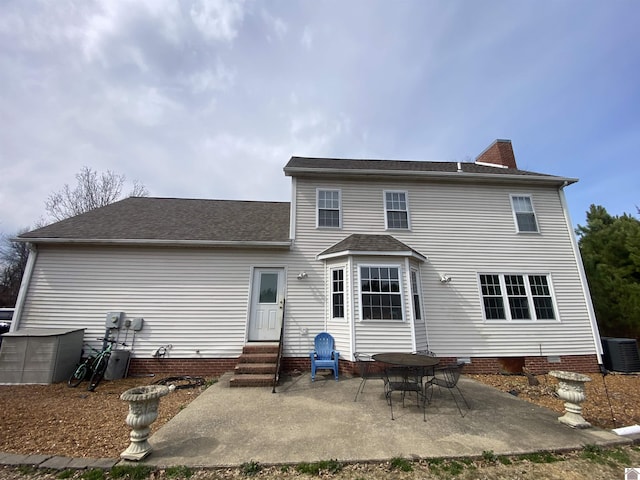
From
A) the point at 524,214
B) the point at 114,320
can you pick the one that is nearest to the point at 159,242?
the point at 114,320

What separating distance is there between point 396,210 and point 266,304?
17.9 ft

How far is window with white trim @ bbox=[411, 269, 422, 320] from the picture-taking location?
7.74 m

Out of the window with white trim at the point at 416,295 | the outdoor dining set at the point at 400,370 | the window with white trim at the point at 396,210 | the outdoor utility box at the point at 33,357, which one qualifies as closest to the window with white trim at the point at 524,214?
the window with white trim at the point at 396,210

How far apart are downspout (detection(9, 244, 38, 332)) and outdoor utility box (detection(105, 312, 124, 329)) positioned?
93.9 inches

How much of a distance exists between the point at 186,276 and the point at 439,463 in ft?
25.0

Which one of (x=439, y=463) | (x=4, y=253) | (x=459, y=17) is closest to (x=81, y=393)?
(x=439, y=463)

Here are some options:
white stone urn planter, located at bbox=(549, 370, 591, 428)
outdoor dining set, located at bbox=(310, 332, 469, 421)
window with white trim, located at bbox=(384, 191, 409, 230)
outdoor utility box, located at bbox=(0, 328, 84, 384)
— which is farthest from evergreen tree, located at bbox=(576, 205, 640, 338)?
outdoor utility box, located at bbox=(0, 328, 84, 384)

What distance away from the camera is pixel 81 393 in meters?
5.91

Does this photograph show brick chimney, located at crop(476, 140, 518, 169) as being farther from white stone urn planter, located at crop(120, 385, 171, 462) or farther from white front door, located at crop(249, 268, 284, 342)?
white stone urn planter, located at crop(120, 385, 171, 462)

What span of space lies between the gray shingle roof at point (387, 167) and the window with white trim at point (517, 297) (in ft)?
12.0

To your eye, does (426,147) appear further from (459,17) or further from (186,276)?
(186,276)

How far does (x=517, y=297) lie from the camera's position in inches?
331

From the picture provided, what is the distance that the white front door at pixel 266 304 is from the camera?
25.6ft

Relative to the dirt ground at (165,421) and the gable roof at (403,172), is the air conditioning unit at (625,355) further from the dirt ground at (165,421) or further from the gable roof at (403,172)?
the gable roof at (403,172)
